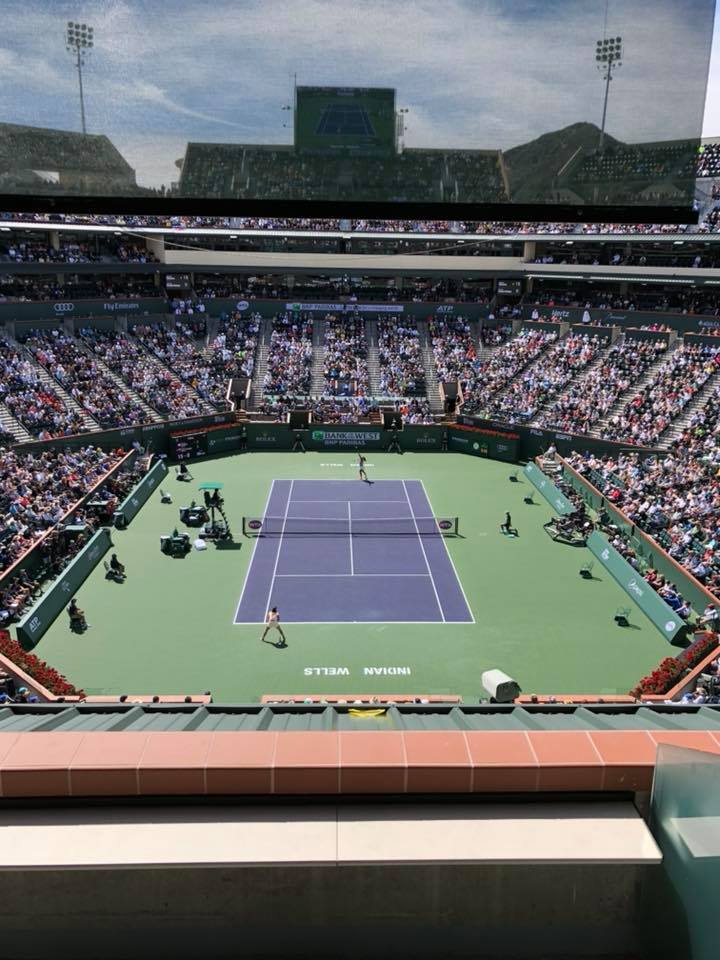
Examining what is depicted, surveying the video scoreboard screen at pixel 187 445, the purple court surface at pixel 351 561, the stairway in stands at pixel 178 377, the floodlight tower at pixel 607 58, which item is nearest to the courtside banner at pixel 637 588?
the purple court surface at pixel 351 561

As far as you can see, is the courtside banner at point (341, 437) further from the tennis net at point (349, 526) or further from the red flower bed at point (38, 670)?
the red flower bed at point (38, 670)

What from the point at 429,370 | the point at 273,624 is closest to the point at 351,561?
the point at 273,624

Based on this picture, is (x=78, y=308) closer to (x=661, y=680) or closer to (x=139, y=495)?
(x=139, y=495)

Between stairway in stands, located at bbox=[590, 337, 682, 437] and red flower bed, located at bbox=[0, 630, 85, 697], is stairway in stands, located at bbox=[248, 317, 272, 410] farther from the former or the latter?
red flower bed, located at bbox=[0, 630, 85, 697]

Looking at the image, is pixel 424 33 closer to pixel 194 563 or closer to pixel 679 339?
pixel 194 563

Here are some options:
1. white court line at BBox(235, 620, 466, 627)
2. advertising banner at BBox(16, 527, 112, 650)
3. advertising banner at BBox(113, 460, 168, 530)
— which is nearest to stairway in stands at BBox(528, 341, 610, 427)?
advertising banner at BBox(113, 460, 168, 530)

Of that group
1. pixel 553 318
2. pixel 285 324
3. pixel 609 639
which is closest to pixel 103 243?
pixel 285 324
